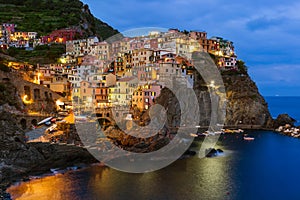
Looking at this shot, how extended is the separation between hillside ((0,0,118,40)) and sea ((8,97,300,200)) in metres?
52.1

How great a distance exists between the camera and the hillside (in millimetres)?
73125

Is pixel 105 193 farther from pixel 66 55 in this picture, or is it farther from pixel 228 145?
pixel 66 55

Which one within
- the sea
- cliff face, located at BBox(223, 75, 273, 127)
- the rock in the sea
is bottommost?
the sea

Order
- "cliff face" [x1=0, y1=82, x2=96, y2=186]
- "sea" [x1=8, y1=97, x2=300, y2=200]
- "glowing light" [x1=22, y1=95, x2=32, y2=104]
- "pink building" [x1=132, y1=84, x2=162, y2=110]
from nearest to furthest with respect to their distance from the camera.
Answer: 1. "sea" [x1=8, y1=97, x2=300, y2=200]
2. "cliff face" [x1=0, y1=82, x2=96, y2=186]
3. "glowing light" [x1=22, y1=95, x2=32, y2=104]
4. "pink building" [x1=132, y1=84, x2=162, y2=110]

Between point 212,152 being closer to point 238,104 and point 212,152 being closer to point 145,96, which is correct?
point 145,96

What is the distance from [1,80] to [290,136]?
4449 centimetres

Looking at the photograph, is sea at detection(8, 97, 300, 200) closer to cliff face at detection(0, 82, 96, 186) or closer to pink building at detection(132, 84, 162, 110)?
cliff face at detection(0, 82, 96, 186)

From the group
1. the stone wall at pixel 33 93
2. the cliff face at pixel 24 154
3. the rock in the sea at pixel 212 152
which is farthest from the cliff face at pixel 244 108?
the cliff face at pixel 24 154

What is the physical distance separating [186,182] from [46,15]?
68.6m

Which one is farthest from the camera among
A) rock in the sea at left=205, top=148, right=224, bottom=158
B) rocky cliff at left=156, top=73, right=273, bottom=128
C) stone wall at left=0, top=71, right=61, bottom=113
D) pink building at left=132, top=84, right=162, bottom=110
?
rocky cliff at left=156, top=73, right=273, bottom=128

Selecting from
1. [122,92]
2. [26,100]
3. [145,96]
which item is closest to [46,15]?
[26,100]

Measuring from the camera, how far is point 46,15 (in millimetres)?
79312

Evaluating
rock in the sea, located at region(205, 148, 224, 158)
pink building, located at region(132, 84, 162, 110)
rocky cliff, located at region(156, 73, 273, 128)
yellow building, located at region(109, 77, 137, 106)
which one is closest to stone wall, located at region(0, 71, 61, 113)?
yellow building, located at region(109, 77, 137, 106)

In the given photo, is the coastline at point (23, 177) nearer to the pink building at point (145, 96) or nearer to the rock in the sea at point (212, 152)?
the rock in the sea at point (212, 152)
